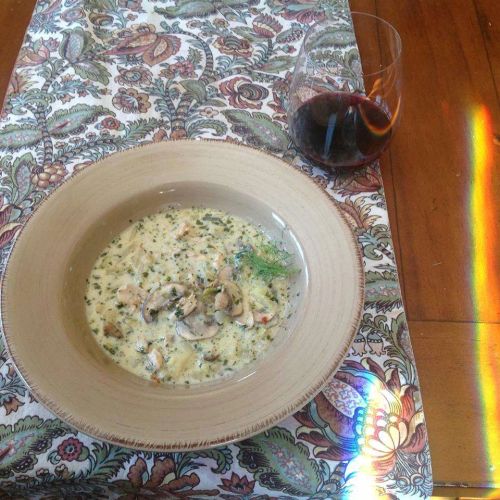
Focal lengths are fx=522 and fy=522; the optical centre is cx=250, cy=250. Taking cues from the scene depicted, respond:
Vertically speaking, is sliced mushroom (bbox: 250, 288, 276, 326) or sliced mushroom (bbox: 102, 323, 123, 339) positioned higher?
sliced mushroom (bbox: 250, 288, 276, 326)

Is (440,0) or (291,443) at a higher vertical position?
(440,0)

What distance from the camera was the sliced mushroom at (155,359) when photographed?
2.24 feet

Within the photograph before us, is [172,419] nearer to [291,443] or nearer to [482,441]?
[291,443]

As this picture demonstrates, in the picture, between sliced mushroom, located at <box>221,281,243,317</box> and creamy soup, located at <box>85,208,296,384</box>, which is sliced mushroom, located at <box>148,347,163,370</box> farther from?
sliced mushroom, located at <box>221,281,243,317</box>

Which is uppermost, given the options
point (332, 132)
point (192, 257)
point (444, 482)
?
point (332, 132)

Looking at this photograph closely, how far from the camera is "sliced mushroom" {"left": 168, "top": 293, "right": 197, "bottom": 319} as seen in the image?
2.32 ft

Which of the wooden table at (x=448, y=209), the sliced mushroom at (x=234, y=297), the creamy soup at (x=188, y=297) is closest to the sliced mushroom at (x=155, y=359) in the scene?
the creamy soup at (x=188, y=297)

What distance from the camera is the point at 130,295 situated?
29.3 inches

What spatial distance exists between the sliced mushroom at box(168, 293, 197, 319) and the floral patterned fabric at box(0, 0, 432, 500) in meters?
0.18

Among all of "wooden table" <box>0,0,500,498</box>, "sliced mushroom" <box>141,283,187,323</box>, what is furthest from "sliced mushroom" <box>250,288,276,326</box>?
"wooden table" <box>0,0,500,498</box>

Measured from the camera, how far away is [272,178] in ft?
2.72

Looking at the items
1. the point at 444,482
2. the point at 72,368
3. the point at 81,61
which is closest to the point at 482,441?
the point at 444,482

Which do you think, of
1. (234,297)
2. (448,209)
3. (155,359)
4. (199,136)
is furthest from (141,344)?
(448,209)

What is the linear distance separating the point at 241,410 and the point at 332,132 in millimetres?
520
